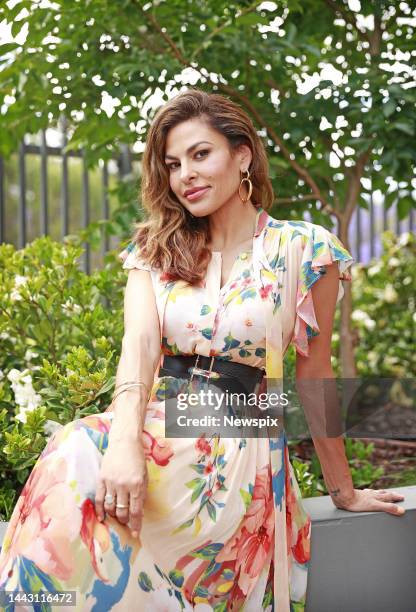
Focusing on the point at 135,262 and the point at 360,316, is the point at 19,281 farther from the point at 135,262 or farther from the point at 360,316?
the point at 360,316

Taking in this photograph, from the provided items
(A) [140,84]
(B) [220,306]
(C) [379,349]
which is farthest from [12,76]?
(C) [379,349]

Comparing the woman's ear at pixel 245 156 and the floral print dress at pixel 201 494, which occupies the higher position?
the woman's ear at pixel 245 156

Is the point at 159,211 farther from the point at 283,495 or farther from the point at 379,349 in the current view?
the point at 379,349

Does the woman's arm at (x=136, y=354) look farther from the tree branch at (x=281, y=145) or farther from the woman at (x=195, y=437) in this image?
the tree branch at (x=281, y=145)

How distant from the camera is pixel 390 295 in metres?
6.02

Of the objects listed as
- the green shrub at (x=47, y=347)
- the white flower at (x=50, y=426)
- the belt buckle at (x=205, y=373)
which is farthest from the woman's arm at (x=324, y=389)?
the white flower at (x=50, y=426)

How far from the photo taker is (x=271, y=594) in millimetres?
2283

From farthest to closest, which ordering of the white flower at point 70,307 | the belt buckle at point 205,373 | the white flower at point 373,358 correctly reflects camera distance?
the white flower at point 373,358
the white flower at point 70,307
the belt buckle at point 205,373

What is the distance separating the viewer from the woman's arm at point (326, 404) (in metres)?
2.47

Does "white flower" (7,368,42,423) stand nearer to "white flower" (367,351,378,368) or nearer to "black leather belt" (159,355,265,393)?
"black leather belt" (159,355,265,393)

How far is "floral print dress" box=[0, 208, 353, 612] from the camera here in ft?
6.40

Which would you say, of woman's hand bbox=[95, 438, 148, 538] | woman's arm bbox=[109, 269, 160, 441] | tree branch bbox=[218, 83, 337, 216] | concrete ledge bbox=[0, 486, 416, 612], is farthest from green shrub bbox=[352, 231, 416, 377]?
woman's hand bbox=[95, 438, 148, 538]

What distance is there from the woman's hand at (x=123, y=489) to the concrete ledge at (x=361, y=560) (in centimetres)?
73

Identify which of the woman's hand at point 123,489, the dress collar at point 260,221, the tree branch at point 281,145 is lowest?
the woman's hand at point 123,489
